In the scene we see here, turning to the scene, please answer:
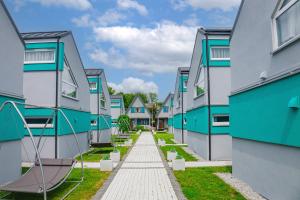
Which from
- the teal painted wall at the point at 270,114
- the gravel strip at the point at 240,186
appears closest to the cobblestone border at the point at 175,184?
the gravel strip at the point at 240,186

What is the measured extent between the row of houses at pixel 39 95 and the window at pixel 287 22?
6499mm

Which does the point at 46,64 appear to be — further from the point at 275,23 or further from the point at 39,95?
the point at 275,23

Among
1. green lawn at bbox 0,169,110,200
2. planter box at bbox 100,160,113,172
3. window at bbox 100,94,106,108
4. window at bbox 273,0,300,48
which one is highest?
window at bbox 273,0,300,48

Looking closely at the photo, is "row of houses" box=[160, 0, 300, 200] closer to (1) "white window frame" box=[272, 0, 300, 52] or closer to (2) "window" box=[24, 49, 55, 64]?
(1) "white window frame" box=[272, 0, 300, 52]

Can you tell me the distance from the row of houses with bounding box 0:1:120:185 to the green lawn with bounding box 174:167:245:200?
4.20m

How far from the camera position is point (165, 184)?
9844 mm

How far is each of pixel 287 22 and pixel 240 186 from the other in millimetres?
4962

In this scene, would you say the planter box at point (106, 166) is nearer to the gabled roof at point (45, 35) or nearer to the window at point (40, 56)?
the window at point (40, 56)

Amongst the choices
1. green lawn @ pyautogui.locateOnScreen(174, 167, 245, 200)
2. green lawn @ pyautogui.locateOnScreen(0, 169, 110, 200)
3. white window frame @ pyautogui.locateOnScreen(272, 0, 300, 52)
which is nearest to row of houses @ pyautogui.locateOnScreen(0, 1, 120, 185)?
green lawn @ pyautogui.locateOnScreen(0, 169, 110, 200)

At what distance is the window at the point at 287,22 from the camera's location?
267 inches

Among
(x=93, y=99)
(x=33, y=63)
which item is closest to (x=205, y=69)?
(x=33, y=63)

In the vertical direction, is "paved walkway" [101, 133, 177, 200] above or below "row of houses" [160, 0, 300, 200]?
below

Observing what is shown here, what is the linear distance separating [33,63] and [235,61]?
10.1 m

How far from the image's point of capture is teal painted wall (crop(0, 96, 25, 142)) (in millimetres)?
9719
